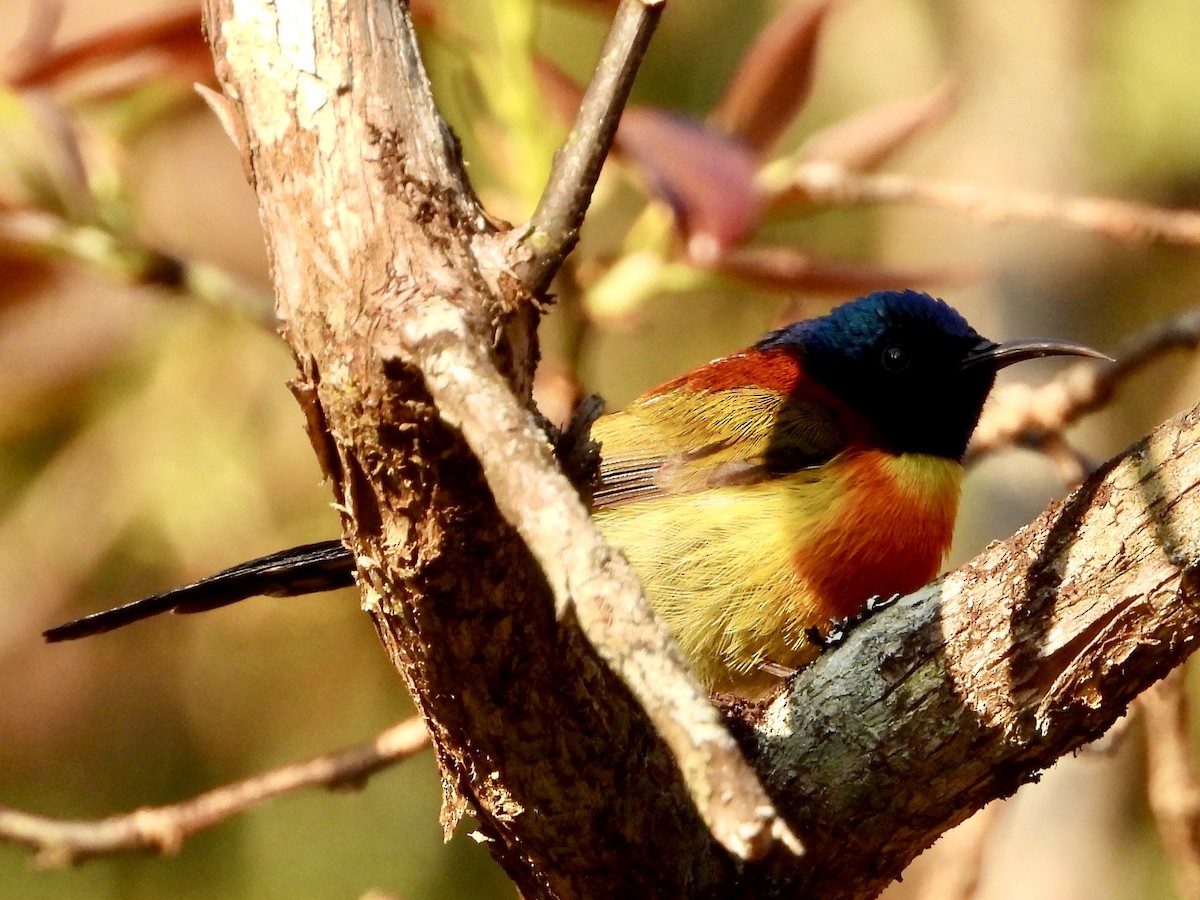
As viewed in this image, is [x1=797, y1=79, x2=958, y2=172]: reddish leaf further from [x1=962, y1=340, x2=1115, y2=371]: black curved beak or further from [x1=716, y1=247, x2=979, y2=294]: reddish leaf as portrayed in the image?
[x1=962, y1=340, x2=1115, y2=371]: black curved beak

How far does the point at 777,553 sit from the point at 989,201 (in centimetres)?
98

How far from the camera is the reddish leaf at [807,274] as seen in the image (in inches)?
135

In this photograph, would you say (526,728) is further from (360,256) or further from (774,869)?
(360,256)

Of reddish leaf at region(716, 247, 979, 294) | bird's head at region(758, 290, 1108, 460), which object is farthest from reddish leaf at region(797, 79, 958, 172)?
bird's head at region(758, 290, 1108, 460)

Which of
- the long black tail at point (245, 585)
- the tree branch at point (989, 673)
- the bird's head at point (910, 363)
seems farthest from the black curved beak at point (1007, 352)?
the long black tail at point (245, 585)

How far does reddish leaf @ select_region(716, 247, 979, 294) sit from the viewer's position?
3.43 metres

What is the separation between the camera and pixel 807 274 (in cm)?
348

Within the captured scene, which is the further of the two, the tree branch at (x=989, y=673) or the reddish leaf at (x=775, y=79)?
the reddish leaf at (x=775, y=79)

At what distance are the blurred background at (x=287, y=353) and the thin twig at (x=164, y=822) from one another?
112 centimetres

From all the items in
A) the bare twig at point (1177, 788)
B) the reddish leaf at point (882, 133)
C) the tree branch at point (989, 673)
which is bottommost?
the bare twig at point (1177, 788)

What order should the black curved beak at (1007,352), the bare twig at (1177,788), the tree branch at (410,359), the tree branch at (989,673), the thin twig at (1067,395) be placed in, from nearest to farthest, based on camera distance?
1. the tree branch at (410,359)
2. the tree branch at (989,673)
3. the bare twig at (1177,788)
4. the thin twig at (1067,395)
5. the black curved beak at (1007,352)

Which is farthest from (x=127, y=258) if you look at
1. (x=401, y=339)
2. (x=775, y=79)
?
(x=401, y=339)

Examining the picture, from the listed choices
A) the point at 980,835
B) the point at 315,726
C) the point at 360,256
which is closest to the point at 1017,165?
the point at 980,835

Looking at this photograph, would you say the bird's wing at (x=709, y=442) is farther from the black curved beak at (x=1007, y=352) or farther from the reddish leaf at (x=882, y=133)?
the reddish leaf at (x=882, y=133)
